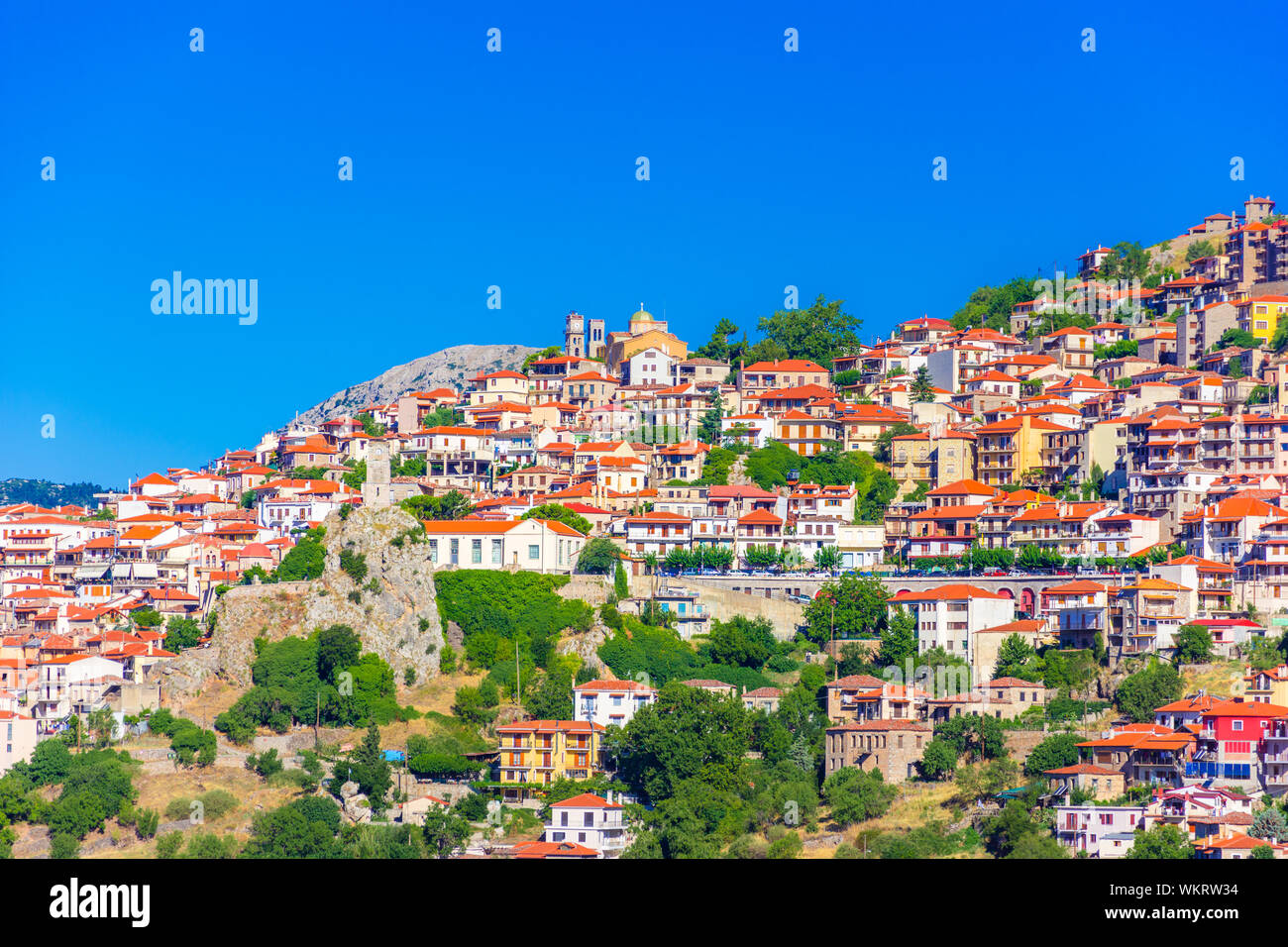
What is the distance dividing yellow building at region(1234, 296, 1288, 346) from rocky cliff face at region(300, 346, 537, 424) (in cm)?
7682

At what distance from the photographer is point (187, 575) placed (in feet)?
230

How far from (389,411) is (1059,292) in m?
37.7

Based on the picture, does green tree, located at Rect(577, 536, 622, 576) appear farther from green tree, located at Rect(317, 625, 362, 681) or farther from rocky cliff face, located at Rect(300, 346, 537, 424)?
rocky cliff face, located at Rect(300, 346, 537, 424)

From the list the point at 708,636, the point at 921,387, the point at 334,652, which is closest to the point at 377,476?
the point at 334,652

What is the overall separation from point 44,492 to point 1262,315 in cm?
10435

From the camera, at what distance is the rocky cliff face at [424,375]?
156 metres

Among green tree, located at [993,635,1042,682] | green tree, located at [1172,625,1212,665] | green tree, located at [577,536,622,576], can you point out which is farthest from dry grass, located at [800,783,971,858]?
green tree, located at [577,536,622,576]

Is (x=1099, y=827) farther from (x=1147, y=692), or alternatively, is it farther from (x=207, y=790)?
(x=207, y=790)

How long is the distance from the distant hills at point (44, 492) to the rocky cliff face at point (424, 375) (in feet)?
65.6

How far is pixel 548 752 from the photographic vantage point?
54219 mm

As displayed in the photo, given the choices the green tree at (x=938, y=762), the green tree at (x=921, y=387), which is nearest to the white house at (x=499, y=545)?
the green tree at (x=938, y=762)

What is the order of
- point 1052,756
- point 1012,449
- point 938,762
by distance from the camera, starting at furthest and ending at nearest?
point 1012,449 < point 938,762 < point 1052,756
